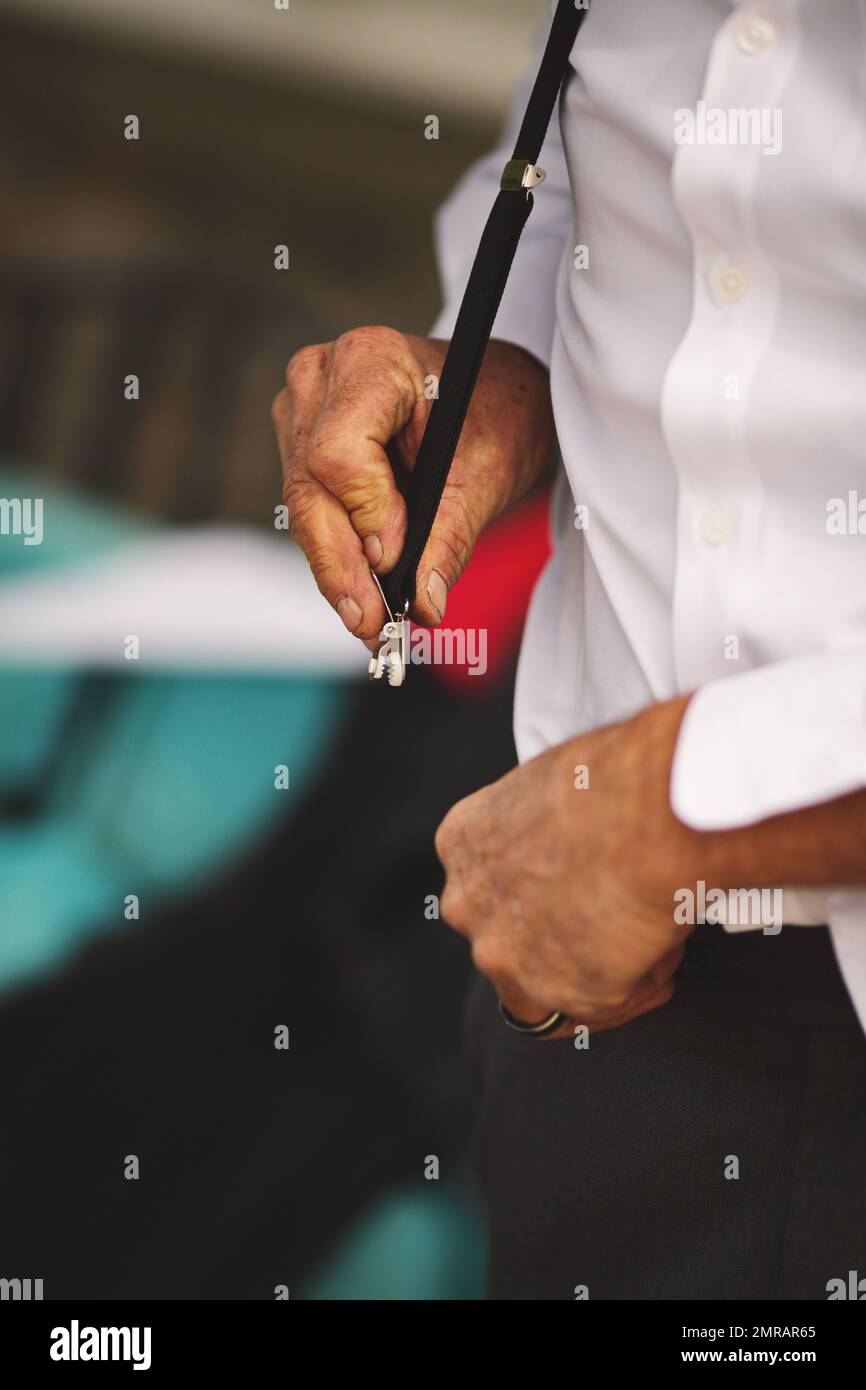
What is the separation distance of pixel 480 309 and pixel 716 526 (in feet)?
0.86

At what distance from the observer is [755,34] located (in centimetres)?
73

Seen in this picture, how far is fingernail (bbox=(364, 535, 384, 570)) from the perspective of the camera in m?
0.90

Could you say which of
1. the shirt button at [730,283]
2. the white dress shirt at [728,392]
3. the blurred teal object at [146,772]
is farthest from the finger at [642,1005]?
the blurred teal object at [146,772]

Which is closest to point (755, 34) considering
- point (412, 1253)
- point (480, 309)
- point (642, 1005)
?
point (480, 309)

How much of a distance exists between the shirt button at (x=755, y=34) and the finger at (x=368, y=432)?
36 centimetres

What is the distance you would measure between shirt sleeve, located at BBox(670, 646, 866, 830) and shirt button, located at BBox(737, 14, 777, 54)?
369mm

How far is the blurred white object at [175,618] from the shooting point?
201cm

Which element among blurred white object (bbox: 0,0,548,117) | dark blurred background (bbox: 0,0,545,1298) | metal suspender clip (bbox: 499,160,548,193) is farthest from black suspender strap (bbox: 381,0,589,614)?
blurred white object (bbox: 0,0,548,117)

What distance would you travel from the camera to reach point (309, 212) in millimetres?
5941

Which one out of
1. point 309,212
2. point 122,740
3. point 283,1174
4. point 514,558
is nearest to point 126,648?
point 122,740

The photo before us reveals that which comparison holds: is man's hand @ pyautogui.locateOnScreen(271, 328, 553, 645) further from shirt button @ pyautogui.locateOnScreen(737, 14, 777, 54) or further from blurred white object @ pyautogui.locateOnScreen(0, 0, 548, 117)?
blurred white object @ pyautogui.locateOnScreen(0, 0, 548, 117)

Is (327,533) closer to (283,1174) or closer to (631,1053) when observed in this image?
(631,1053)
